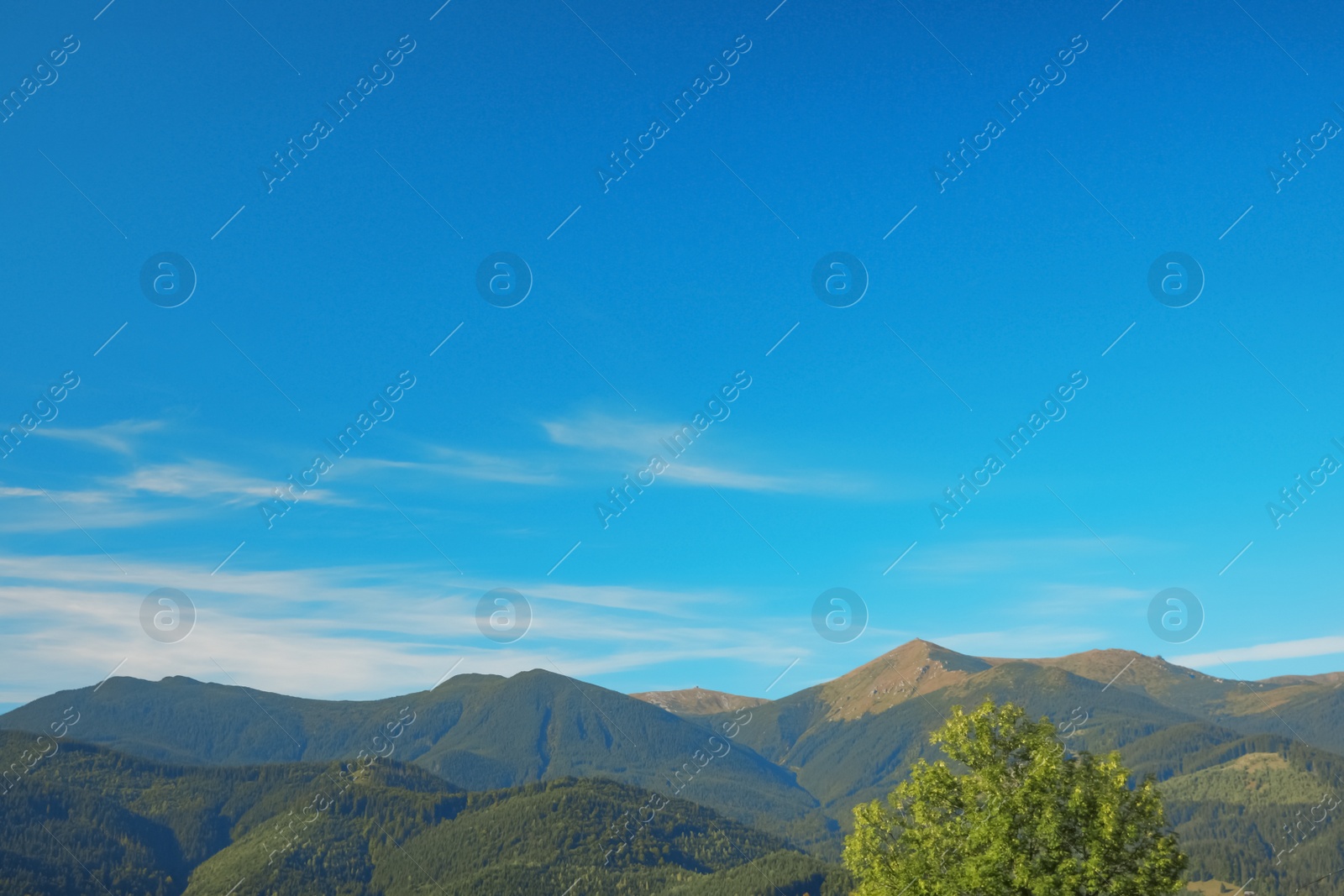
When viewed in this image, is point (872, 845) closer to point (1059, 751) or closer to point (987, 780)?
point (987, 780)

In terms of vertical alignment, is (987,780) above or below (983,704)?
below

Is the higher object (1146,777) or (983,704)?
(983,704)

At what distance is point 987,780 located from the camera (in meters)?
33.4

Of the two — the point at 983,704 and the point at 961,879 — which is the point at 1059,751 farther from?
the point at 961,879

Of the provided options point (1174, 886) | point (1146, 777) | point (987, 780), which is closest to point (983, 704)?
point (987, 780)

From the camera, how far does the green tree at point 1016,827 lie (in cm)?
3153

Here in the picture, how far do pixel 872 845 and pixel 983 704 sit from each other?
22.2 ft

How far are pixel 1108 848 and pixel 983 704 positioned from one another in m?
6.11

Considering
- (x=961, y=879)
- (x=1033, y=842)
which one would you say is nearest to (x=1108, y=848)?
(x=1033, y=842)

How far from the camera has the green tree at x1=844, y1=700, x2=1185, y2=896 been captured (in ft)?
103

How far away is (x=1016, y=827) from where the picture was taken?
1278 inches

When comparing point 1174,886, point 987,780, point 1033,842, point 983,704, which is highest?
point 983,704

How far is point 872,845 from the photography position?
35.6 m

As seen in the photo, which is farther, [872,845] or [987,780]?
[872,845]
